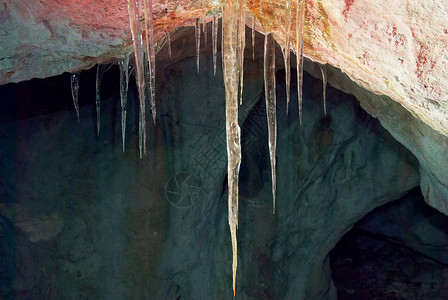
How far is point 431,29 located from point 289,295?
3722 millimetres

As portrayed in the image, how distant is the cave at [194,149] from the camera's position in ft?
8.14

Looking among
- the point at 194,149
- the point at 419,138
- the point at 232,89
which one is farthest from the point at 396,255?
the point at 232,89

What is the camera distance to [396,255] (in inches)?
256

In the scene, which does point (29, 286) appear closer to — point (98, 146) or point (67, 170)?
point (67, 170)

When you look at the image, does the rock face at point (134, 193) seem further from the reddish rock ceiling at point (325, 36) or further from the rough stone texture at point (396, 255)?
the rough stone texture at point (396, 255)

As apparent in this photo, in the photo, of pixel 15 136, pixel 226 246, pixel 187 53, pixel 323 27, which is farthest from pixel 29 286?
pixel 323 27

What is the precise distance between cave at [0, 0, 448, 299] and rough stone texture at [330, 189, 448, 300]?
0.15 m

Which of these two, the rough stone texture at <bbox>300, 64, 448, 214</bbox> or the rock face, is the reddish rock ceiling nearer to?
the rough stone texture at <bbox>300, 64, 448, 214</bbox>

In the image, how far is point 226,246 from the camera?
4.77 m

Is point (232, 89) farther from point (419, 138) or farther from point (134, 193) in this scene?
point (134, 193)

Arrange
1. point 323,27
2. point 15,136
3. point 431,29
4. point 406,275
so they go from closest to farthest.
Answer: point 431,29 → point 323,27 → point 15,136 → point 406,275

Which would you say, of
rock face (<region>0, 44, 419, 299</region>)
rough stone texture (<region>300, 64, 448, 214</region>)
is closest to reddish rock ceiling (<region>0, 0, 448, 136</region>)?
rough stone texture (<region>300, 64, 448, 214</region>)

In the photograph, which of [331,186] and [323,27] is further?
[331,186]

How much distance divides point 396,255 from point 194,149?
3397 mm
